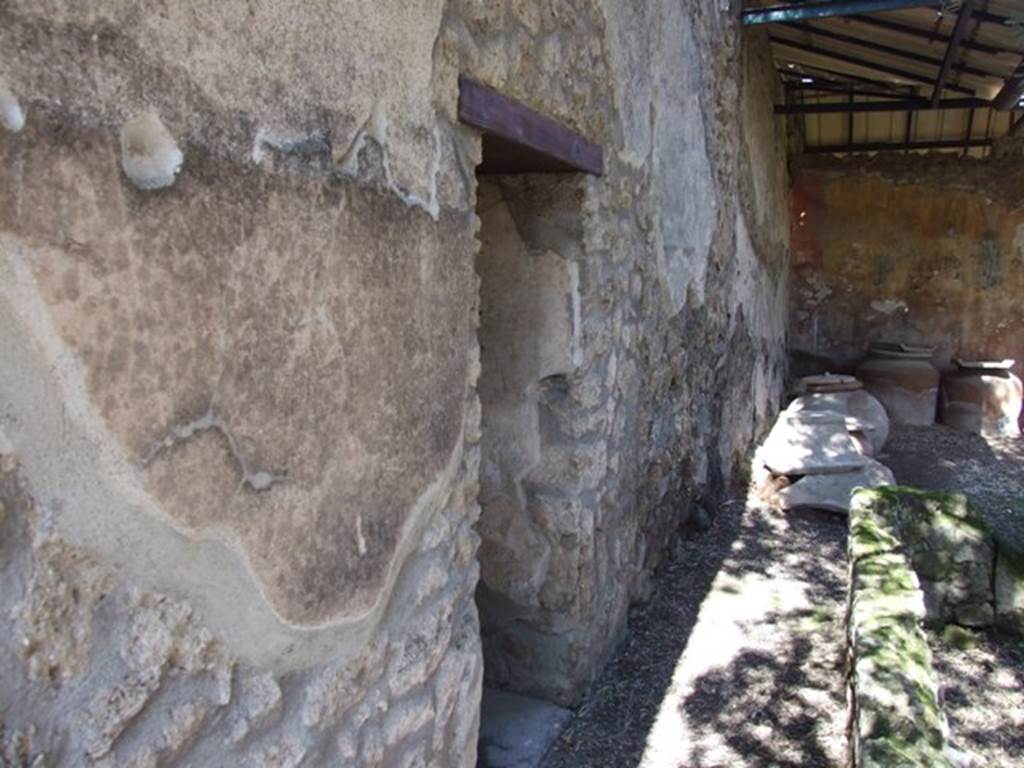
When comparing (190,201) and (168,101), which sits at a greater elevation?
(168,101)

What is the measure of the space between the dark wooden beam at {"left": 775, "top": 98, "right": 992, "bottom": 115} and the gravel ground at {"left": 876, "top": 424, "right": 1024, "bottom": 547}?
2.61 m

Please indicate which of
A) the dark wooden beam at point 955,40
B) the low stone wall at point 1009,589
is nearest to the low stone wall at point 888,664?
the low stone wall at point 1009,589

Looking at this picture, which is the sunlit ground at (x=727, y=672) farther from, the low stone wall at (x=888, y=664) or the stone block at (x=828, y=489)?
the stone block at (x=828, y=489)

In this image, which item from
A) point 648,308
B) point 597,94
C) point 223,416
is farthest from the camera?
point 648,308

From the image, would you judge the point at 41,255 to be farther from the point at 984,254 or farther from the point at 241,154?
the point at 984,254

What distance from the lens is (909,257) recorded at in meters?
8.64

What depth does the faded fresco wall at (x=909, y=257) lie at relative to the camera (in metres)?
8.34

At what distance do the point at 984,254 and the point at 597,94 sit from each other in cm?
734

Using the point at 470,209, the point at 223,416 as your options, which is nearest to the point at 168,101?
the point at 223,416

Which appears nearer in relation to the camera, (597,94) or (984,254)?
(597,94)

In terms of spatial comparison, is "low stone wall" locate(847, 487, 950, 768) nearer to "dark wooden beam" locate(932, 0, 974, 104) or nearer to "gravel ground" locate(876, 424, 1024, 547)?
Answer: "gravel ground" locate(876, 424, 1024, 547)

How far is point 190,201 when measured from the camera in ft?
3.20

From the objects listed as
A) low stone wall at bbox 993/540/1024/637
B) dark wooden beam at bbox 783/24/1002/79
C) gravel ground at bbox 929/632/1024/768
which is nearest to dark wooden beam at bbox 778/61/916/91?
dark wooden beam at bbox 783/24/1002/79

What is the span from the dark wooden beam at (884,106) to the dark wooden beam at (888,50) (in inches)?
30.4
